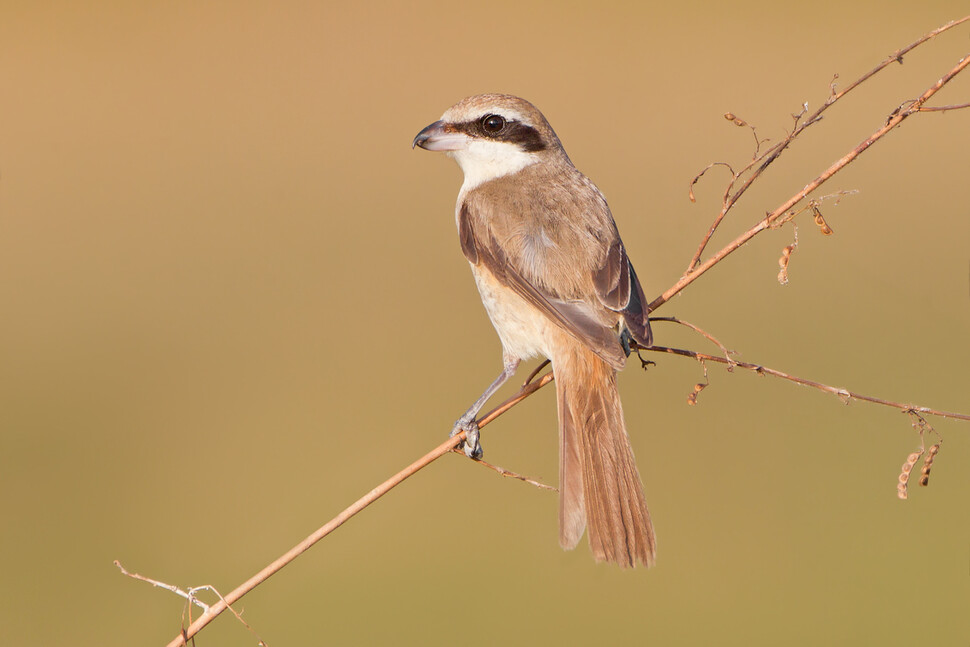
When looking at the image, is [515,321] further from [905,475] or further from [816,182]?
[905,475]

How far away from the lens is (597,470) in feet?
9.53

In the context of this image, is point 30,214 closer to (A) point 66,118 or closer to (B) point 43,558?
(A) point 66,118

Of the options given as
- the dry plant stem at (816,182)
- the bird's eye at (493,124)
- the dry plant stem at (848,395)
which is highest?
the bird's eye at (493,124)

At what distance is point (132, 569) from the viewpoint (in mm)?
5750

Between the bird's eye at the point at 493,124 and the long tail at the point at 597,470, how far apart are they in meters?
1.03

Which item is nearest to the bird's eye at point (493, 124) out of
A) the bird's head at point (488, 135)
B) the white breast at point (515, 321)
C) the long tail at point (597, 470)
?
the bird's head at point (488, 135)

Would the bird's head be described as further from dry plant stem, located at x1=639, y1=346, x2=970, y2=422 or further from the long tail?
dry plant stem, located at x1=639, y1=346, x2=970, y2=422

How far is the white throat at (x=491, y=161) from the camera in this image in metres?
3.77

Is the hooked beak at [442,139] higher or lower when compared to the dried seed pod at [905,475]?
higher

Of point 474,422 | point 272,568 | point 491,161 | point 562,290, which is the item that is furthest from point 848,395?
point 491,161

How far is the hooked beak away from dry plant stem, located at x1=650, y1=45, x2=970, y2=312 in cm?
122

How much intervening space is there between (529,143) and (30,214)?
9.54m

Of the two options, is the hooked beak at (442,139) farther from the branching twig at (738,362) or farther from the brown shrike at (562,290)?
the branching twig at (738,362)

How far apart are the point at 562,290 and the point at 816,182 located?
967mm
